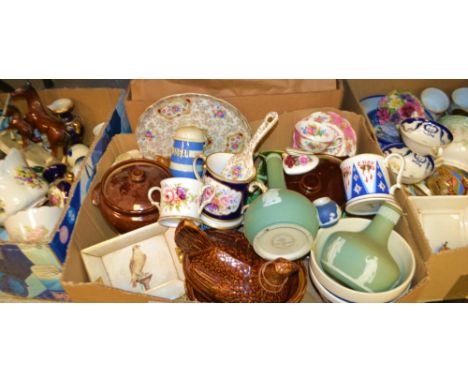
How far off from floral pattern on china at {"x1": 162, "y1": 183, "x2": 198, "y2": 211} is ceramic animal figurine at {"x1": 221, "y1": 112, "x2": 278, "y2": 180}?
0.11m

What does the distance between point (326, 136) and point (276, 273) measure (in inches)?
19.3

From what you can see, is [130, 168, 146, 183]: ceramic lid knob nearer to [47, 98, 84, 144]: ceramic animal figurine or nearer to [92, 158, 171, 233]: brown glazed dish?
[92, 158, 171, 233]: brown glazed dish

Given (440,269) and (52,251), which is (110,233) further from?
(440,269)

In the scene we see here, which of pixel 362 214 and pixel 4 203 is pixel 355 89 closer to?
pixel 362 214

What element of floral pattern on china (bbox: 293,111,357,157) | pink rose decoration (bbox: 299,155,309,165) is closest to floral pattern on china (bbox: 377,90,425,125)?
floral pattern on china (bbox: 293,111,357,157)

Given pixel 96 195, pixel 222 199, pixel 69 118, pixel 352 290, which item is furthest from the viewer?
pixel 69 118

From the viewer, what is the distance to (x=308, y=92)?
1257 mm

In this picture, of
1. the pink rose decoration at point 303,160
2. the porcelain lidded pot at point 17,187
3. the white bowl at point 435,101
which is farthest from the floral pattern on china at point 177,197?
the white bowl at point 435,101

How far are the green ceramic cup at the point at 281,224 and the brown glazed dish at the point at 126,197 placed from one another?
31 centimetres

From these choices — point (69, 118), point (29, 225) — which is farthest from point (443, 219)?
point (69, 118)

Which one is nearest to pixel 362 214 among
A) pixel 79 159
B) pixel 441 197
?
pixel 441 197

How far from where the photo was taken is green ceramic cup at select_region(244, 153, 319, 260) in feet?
2.85

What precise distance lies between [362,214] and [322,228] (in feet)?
0.43

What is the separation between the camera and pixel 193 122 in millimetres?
1254
